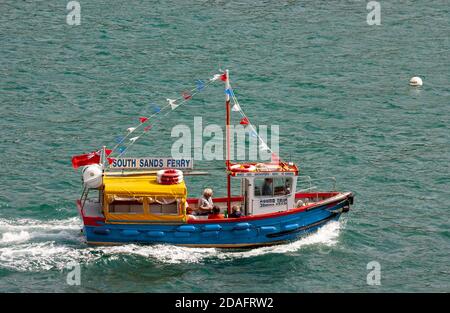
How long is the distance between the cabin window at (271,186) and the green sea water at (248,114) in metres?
2.53

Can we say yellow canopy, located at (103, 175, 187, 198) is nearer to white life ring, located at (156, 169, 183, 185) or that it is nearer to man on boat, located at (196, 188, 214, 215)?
white life ring, located at (156, 169, 183, 185)

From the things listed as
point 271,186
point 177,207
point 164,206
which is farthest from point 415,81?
point 164,206

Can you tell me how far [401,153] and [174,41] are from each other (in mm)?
24615

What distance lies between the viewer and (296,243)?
5178 centimetres

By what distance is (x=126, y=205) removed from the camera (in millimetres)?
49562

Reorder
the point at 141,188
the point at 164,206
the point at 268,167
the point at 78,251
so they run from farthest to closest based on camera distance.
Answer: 1. the point at 268,167
2. the point at 78,251
3. the point at 164,206
4. the point at 141,188

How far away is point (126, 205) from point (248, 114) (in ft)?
72.9

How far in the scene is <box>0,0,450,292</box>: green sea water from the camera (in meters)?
49.4

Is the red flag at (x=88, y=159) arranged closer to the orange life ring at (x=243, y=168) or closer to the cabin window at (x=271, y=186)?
the orange life ring at (x=243, y=168)

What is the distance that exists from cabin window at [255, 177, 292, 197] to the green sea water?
253 cm

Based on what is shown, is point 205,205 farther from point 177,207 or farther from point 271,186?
point 271,186

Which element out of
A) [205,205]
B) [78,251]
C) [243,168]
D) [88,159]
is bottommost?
[78,251]
